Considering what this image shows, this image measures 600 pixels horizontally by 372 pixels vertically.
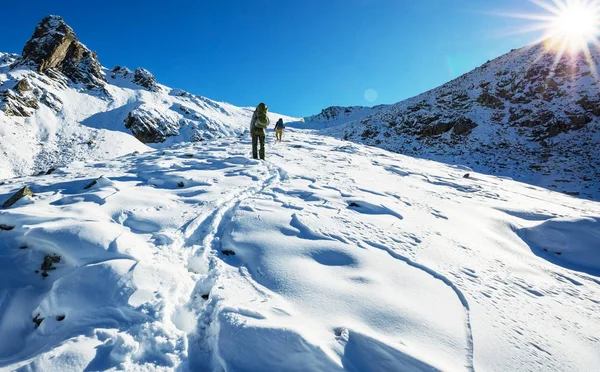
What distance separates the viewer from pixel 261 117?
10766 mm

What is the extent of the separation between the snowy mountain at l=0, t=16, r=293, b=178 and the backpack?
28291 mm

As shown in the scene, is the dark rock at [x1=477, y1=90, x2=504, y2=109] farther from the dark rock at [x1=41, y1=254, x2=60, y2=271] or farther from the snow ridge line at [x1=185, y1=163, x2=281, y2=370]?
the dark rock at [x1=41, y1=254, x2=60, y2=271]

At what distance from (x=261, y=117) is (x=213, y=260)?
8.22 meters

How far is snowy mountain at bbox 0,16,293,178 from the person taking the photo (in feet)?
105

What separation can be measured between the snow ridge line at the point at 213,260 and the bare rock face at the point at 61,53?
67527 mm

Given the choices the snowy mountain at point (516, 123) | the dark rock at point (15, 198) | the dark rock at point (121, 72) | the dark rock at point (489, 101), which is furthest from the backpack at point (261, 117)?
the dark rock at point (121, 72)

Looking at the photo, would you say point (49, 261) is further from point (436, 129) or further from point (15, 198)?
point (436, 129)

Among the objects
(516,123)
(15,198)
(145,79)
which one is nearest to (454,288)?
(15,198)

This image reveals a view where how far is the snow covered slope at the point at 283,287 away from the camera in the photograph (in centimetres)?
210

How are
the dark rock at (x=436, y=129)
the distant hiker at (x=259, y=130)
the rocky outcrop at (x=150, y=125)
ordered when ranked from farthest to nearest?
the rocky outcrop at (x=150, y=125) < the dark rock at (x=436, y=129) < the distant hiker at (x=259, y=130)

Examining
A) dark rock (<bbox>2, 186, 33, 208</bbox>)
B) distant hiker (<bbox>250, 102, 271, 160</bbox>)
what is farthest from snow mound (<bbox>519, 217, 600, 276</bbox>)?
dark rock (<bbox>2, 186, 33, 208</bbox>)

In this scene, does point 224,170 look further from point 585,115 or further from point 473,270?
point 585,115

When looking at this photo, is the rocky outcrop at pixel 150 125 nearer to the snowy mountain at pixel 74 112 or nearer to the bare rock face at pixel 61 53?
the snowy mountain at pixel 74 112

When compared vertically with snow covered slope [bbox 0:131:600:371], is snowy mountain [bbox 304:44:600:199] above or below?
above
